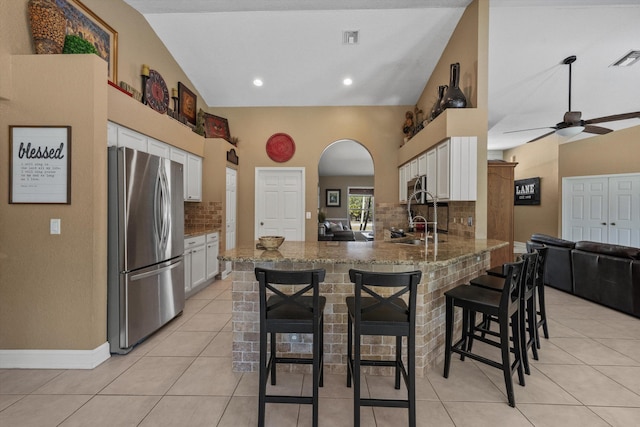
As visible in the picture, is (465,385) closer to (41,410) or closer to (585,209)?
(41,410)

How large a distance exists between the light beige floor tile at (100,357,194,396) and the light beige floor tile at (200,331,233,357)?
0.49 ft

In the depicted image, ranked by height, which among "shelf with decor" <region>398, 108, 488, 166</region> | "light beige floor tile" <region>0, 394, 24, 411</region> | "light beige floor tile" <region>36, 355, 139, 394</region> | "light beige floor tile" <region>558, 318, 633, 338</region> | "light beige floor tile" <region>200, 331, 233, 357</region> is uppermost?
"shelf with decor" <region>398, 108, 488, 166</region>

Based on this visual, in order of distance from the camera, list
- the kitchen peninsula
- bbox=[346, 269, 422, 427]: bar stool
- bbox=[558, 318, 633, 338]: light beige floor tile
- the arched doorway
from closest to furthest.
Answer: bbox=[346, 269, 422, 427]: bar stool
the kitchen peninsula
bbox=[558, 318, 633, 338]: light beige floor tile
the arched doorway

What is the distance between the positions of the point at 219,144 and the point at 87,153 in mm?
2558

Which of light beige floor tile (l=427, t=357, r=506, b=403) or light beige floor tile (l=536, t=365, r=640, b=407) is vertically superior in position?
light beige floor tile (l=536, t=365, r=640, b=407)

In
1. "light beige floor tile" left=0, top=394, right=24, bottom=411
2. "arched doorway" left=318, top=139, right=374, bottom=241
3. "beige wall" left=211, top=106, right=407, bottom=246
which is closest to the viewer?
Answer: "light beige floor tile" left=0, top=394, right=24, bottom=411

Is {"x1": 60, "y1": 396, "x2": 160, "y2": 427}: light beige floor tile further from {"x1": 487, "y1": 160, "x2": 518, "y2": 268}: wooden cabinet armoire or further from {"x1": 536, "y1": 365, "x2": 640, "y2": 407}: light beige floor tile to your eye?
{"x1": 487, "y1": 160, "x2": 518, "y2": 268}: wooden cabinet armoire

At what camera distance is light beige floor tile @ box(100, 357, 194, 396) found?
196 cm

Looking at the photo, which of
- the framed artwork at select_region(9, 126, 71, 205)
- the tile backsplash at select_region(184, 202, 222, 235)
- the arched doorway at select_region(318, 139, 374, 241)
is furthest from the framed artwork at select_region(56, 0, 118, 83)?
the arched doorway at select_region(318, 139, 374, 241)

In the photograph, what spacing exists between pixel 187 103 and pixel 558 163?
8493 mm

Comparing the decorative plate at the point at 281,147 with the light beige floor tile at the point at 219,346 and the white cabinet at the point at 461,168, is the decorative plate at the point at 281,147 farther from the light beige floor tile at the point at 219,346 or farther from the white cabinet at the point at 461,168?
the light beige floor tile at the point at 219,346

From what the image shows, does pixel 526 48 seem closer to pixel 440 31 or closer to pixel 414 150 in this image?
pixel 440 31

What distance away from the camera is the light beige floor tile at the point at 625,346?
243 cm

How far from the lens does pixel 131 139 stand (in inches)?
119
